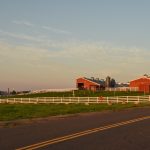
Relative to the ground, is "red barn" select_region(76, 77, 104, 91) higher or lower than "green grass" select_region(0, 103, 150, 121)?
higher

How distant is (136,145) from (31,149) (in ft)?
9.99

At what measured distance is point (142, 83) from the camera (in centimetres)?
10394

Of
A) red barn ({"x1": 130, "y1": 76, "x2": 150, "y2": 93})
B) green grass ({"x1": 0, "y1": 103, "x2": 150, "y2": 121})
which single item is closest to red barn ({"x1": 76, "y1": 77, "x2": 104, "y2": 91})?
red barn ({"x1": 130, "y1": 76, "x2": 150, "y2": 93})

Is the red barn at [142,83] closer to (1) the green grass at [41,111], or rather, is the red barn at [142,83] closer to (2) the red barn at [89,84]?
(2) the red barn at [89,84]

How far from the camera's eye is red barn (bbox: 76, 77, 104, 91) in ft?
400

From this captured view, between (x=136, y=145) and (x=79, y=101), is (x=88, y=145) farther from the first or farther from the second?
(x=79, y=101)

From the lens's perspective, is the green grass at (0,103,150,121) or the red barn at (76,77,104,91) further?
the red barn at (76,77,104,91)

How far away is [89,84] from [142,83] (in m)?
21.9

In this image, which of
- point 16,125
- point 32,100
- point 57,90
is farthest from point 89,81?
point 16,125

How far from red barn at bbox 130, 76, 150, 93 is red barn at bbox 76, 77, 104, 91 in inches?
673

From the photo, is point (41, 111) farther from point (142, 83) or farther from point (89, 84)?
point (89, 84)

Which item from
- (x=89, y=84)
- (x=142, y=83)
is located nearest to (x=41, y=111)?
(x=142, y=83)

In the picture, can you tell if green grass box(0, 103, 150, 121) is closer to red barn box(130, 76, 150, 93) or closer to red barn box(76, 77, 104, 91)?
red barn box(130, 76, 150, 93)

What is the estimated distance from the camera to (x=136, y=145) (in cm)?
1230
